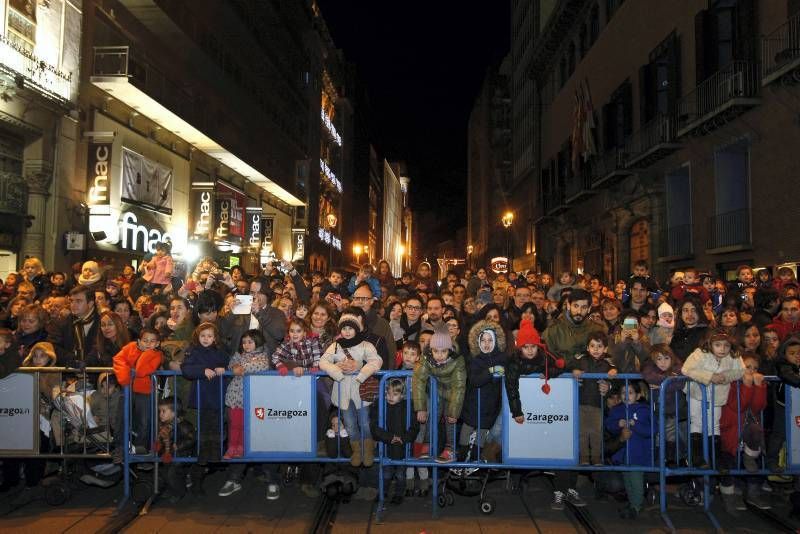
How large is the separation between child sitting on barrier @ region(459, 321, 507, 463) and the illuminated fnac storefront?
14.7 m

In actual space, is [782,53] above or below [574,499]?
above

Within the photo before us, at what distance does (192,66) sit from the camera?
25125 millimetres

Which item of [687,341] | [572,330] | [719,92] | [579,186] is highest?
[719,92]

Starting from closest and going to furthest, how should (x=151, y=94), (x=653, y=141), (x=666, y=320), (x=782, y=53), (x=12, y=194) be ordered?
(x=666, y=320) → (x=782, y=53) → (x=12, y=194) → (x=151, y=94) → (x=653, y=141)

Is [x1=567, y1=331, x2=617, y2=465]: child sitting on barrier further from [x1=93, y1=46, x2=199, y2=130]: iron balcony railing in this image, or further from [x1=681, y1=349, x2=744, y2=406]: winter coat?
[x1=93, y1=46, x2=199, y2=130]: iron balcony railing

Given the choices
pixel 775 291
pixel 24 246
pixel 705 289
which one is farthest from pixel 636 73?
pixel 24 246

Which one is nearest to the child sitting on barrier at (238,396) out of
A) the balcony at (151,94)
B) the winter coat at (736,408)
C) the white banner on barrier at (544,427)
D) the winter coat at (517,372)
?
the winter coat at (517,372)

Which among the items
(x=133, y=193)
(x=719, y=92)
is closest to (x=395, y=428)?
(x=719, y=92)

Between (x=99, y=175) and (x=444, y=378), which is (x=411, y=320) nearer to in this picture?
(x=444, y=378)

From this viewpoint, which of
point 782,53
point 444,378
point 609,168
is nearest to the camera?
point 444,378

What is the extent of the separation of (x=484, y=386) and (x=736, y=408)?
247 centimetres

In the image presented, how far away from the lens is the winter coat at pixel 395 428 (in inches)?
257

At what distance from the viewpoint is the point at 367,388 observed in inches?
260

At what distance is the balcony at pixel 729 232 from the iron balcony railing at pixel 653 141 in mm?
→ 3703
